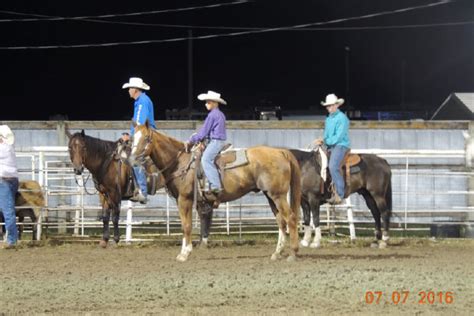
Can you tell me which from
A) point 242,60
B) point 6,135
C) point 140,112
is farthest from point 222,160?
point 242,60

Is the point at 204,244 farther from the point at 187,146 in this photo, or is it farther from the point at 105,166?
the point at 187,146

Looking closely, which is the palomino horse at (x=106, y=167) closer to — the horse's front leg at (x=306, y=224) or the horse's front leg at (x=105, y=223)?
the horse's front leg at (x=105, y=223)

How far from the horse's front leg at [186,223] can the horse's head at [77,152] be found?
2.42 metres

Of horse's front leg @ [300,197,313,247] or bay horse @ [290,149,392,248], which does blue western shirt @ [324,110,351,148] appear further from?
horse's front leg @ [300,197,313,247]

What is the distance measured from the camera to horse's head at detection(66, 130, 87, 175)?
42.1 feet

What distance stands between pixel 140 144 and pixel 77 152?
2.35 metres

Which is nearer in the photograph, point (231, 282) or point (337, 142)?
point (231, 282)

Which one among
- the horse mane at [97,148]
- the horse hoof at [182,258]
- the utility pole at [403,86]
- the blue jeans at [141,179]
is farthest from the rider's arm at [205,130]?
the utility pole at [403,86]

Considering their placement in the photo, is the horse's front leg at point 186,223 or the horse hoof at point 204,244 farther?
the horse hoof at point 204,244

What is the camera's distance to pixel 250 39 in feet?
112

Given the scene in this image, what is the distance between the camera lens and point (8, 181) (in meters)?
13.2

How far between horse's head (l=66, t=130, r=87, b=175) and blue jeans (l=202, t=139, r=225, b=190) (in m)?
2.61

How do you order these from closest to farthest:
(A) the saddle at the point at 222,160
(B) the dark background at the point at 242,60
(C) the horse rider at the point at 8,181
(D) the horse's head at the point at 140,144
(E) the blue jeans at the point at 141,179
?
(D) the horse's head at the point at 140,144
(A) the saddle at the point at 222,160
(E) the blue jeans at the point at 141,179
(C) the horse rider at the point at 8,181
(B) the dark background at the point at 242,60

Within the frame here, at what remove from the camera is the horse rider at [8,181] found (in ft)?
43.0
